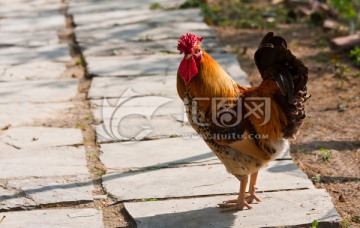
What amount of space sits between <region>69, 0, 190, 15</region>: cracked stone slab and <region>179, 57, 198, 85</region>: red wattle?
5508mm

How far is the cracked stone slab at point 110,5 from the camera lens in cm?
983

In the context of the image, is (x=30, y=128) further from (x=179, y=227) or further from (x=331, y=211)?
(x=331, y=211)

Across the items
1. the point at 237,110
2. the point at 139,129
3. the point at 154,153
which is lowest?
the point at 154,153

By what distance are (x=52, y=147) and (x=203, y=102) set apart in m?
1.75

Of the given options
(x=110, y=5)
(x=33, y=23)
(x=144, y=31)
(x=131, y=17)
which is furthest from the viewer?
(x=110, y=5)

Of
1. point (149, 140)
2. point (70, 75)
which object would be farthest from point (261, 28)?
point (149, 140)

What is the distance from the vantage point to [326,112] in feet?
20.9

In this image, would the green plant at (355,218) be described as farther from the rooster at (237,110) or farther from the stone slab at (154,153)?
the stone slab at (154,153)

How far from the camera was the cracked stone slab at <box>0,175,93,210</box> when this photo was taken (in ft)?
15.5

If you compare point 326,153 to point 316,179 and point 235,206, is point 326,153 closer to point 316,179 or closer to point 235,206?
point 316,179

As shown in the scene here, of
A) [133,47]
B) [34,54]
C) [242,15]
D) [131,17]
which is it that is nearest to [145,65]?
[133,47]

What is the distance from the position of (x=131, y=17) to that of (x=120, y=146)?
402cm

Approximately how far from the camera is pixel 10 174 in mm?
5137

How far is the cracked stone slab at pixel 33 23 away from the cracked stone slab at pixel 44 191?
4261mm
